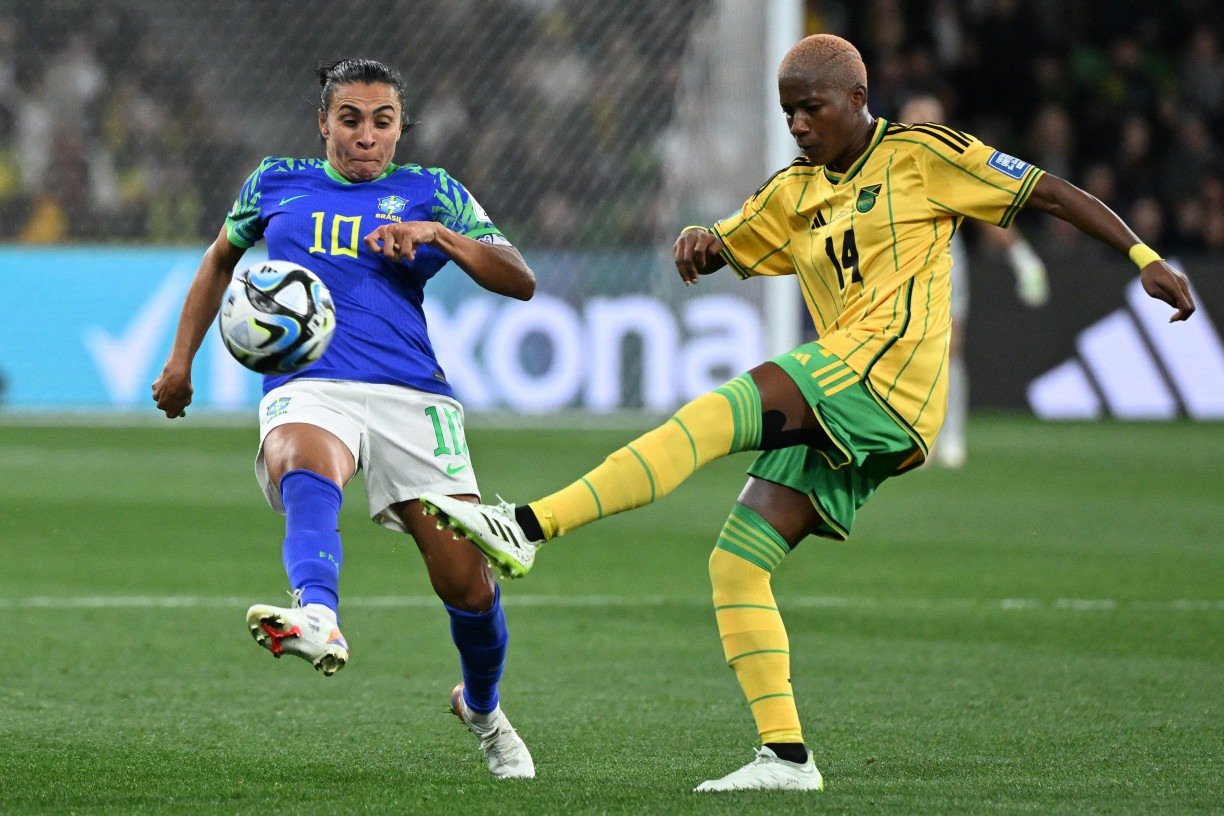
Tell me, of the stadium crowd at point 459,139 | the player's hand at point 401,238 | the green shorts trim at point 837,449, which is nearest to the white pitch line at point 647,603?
the green shorts trim at point 837,449

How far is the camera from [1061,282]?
17.0 meters

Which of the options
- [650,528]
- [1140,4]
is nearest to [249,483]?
[650,528]

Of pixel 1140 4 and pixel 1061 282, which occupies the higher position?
pixel 1140 4

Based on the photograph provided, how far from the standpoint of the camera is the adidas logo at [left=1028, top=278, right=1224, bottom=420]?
1670 centimetres

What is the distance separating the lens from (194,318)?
4.88 metres

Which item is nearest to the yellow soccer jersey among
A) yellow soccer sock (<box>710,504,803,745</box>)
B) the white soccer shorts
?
yellow soccer sock (<box>710,504,803,745</box>)

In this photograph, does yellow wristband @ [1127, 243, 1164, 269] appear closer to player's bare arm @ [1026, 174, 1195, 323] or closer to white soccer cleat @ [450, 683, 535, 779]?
player's bare arm @ [1026, 174, 1195, 323]

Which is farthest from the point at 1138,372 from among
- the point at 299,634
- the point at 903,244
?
the point at 299,634

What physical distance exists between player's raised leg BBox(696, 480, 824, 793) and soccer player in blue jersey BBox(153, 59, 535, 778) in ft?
1.98

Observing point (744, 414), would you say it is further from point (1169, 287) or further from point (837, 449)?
point (1169, 287)

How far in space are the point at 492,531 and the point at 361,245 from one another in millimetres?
1135

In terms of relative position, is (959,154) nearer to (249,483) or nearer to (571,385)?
(249,483)

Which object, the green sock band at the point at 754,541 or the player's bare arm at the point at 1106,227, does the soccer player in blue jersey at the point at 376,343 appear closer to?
the green sock band at the point at 754,541

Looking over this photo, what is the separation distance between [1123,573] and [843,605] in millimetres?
1670
